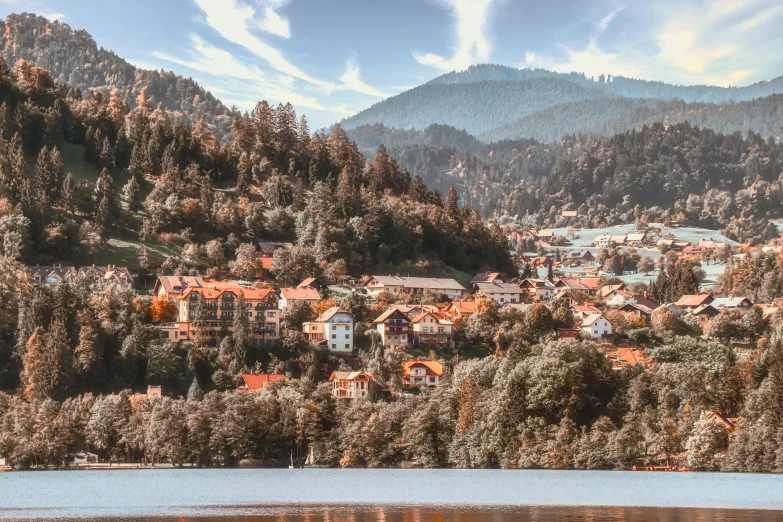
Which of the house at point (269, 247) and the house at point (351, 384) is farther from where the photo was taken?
the house at point (269, 247)

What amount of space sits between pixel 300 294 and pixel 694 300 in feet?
180

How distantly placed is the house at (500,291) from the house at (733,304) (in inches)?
983

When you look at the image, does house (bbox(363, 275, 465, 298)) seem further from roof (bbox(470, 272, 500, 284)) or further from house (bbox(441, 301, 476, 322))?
house (bbox(441, 301, 476, 322))

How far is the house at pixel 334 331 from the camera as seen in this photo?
11531cm

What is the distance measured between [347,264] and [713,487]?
75.5 meters

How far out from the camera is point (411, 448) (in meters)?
87.3

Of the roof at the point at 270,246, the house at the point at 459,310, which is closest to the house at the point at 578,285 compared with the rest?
the house at the point at 459,310

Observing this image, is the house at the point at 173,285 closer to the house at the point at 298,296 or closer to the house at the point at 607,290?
the house at the point at 298,296

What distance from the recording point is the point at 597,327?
122125 mm

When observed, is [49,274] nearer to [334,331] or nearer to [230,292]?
[230,292]

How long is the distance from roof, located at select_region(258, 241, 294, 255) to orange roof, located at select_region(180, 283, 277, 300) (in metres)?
17.6

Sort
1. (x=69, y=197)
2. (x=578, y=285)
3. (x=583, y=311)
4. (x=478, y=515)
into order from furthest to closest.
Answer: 1. (x=578, y=285)
2. (x=69, y=197)
3. (x=583, y=311)
4. (x=478, y=515)

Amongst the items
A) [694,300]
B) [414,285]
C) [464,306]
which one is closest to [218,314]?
[464,306]

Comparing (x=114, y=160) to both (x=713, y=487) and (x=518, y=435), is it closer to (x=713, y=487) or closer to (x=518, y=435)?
(x=518, y=435)
